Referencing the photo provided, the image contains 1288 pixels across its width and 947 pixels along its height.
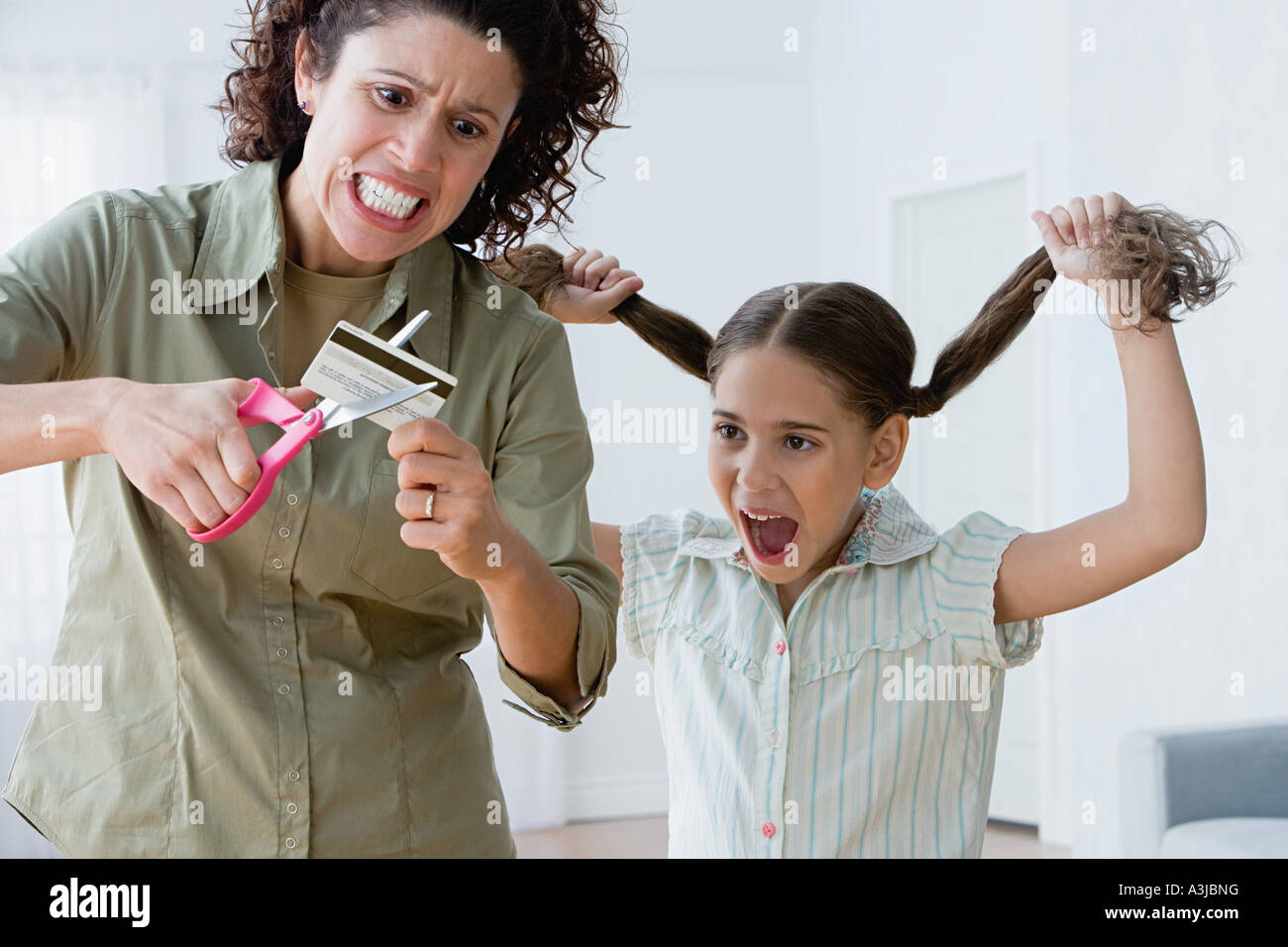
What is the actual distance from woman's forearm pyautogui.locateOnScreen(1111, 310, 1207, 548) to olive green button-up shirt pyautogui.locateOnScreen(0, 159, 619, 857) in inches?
27.1

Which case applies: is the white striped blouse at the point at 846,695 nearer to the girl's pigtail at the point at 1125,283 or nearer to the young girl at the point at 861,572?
the young girl at the point at 861,572

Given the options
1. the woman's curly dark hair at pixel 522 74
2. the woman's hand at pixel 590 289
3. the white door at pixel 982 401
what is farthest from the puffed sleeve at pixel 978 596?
the white door at pixel 982 401

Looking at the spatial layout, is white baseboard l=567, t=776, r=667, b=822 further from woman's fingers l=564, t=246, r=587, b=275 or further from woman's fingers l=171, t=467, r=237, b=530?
woman's fingers l=171, t=467, r=237, b=530

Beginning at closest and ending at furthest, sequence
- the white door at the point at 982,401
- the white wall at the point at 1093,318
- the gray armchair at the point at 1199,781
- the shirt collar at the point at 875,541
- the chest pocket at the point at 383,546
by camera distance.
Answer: the chest pocket at the point at 383,546 < the shirt collar at the point at 875,541 < the gray armchair at the point at 1199,781 < the white wall at the point at 1093,318 < the white door at the point at 982,401

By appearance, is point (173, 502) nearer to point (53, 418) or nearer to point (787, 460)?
point (53, 418)

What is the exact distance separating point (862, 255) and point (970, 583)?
326cm

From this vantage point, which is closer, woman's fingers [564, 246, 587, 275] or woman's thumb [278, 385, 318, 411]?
woman's thumb [278, 385, 318, 411]

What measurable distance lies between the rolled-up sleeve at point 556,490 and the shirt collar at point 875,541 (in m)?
0.48

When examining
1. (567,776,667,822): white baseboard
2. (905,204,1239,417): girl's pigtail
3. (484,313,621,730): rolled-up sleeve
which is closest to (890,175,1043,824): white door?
(567,776,667,822): white baseboard

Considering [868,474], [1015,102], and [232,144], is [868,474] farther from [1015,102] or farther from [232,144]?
[1015,102]

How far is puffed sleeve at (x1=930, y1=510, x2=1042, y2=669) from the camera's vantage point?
1.49 metres

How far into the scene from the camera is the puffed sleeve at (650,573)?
1635mm

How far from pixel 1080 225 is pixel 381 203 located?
847 mm

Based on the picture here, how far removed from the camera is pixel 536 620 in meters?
0.99
